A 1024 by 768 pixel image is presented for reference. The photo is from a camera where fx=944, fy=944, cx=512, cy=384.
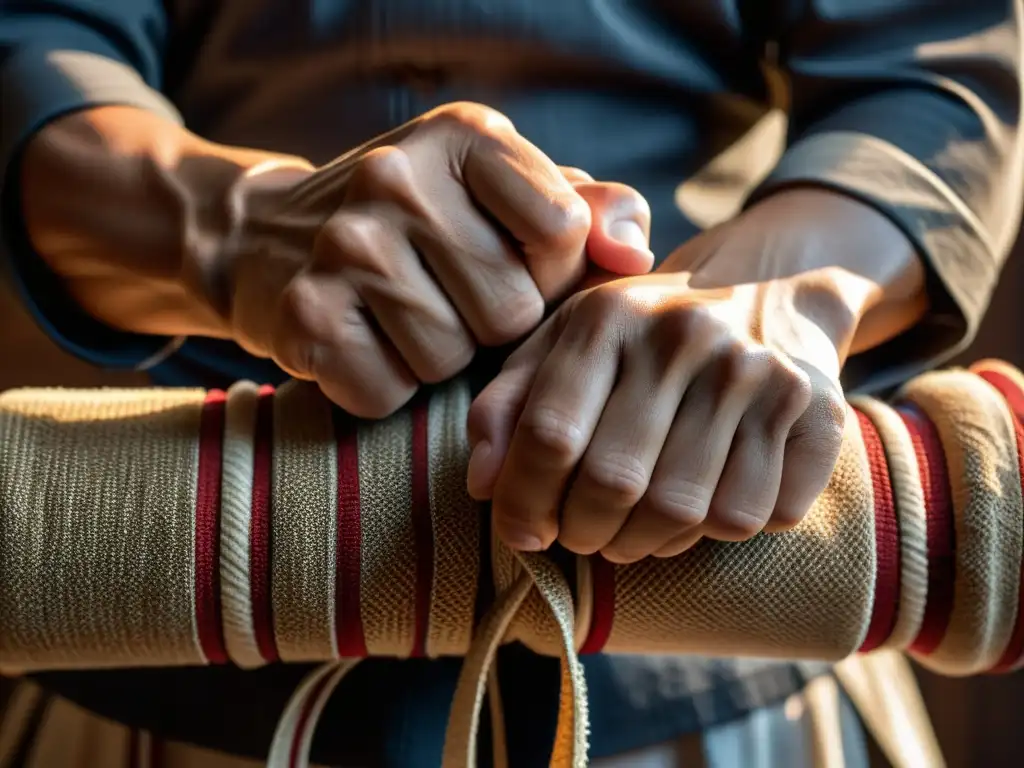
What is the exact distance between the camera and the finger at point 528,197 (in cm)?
34

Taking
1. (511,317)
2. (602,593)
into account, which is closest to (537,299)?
(511,317)

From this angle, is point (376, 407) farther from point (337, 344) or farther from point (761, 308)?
point (761, 308)

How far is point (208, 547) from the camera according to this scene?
351 mm

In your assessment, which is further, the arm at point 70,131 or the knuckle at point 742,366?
the arm at point 70,131

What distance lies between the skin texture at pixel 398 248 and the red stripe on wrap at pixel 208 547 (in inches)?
1.8

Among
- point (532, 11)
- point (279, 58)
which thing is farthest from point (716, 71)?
point (279, 58)

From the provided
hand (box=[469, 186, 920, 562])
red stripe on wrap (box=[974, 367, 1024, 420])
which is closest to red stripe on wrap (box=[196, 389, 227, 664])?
hand (box=[469, 186, 920, 562])

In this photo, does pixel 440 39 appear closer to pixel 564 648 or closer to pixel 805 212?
pixel 805 212

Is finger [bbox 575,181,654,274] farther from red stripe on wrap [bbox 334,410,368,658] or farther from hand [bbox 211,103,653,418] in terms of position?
red stripe on wrap [bbox 334,410,368,658]

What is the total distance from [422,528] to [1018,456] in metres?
0.23

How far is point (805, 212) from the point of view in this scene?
0.42 metres

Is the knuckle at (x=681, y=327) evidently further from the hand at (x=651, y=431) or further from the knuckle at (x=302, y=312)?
the knuckle at (x=302, y=312)

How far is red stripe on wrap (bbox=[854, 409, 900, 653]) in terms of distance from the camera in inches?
13.8

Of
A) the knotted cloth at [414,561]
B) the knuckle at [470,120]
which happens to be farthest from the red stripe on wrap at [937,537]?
the knuckle at [470,120]
